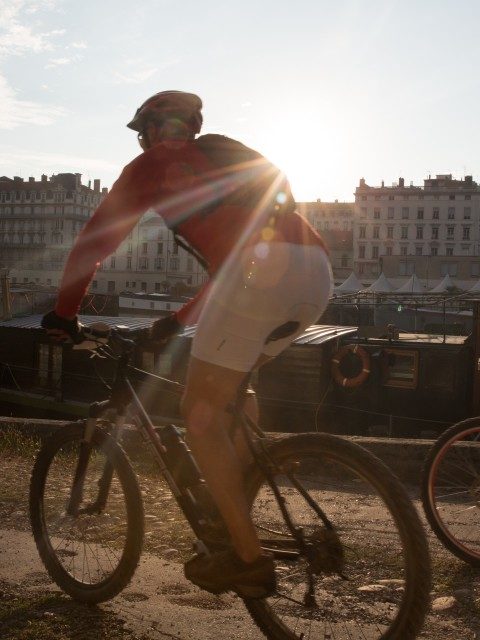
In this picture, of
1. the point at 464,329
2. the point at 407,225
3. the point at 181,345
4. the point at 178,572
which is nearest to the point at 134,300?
the point at 464,329

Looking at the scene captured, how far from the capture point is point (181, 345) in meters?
21.4

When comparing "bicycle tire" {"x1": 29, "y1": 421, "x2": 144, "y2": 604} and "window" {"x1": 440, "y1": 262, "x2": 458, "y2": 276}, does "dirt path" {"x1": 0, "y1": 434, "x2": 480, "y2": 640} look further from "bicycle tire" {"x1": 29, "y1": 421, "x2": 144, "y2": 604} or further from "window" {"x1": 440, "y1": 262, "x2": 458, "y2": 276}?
"window" {"x1": 440, "y1": 262, "x2": 458, "y2": 276}

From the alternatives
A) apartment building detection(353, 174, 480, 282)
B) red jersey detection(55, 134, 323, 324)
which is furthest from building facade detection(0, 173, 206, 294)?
red jersey detection(55, 134, 323, 324)

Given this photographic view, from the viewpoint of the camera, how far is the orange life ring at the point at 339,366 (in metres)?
20.9

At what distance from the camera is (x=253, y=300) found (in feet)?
8.25

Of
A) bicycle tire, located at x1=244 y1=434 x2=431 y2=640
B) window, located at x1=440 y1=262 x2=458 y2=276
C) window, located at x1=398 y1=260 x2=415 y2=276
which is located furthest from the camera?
window, located at x1=398 y1=260 x2=415 y2=276

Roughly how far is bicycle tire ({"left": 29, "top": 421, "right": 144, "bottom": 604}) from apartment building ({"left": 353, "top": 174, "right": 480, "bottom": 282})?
106155 millimetres

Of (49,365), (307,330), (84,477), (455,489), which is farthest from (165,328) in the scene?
(49,365)

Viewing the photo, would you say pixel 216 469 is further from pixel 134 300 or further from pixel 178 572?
pixel 134 300

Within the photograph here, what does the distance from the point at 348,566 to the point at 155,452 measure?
78 centimetres

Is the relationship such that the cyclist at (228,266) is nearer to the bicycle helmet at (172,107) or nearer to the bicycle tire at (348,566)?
the bicycle helmet at (172,107)

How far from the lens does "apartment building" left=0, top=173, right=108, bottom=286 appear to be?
12625cm

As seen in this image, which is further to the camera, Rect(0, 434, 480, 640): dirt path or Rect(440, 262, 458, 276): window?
Rect(440, 262, 458, 276): window

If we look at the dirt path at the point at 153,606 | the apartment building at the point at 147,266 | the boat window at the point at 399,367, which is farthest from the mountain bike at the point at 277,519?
the apartment building at the point at 147,266
